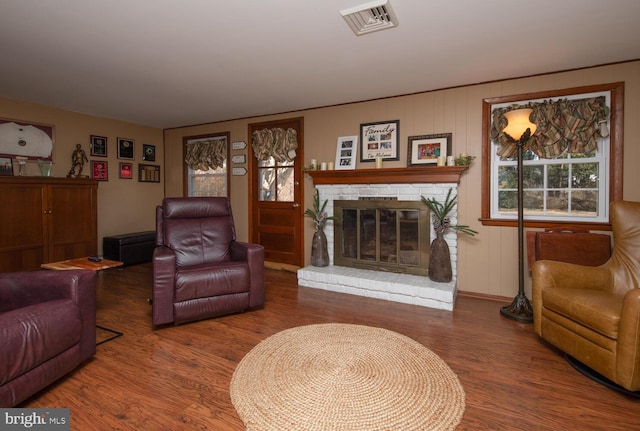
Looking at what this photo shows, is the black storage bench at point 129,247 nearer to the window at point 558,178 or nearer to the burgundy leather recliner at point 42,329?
the burgundy leather recliner at point 42,329

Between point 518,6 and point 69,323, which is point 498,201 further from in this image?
point 69,323

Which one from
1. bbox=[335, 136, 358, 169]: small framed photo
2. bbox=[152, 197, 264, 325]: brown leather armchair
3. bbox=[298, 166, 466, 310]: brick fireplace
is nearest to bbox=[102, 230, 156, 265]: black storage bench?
bbox=[152, 197, 264, 325]: brown leather armchair

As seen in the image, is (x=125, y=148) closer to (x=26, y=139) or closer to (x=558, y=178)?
(x=26, y=139)

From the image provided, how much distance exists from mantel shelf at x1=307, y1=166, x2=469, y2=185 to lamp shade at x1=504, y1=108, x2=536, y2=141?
0.56 metres

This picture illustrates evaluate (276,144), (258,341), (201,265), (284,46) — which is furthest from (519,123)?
(201,265)

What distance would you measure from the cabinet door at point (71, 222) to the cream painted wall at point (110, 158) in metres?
0.53

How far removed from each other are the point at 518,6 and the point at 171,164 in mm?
5366

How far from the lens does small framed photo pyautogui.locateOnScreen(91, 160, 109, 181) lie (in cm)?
473

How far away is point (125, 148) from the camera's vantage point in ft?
16.8

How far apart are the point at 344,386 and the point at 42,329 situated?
163 cm

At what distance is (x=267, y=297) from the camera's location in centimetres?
339

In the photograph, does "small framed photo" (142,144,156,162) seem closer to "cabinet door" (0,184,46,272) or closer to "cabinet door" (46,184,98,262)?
"cabinet door" (46,184,98,262)

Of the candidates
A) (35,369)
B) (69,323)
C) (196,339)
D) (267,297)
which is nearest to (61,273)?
(69,323)

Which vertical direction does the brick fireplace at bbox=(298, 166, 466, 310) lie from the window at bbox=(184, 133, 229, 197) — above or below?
below
